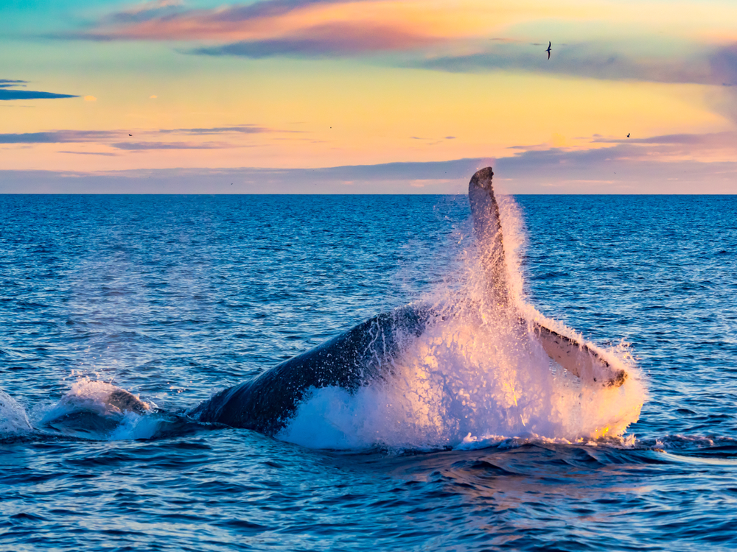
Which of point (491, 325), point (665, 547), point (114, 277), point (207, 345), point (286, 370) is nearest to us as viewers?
point (665, 547)

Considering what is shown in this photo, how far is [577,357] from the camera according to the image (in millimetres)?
14688

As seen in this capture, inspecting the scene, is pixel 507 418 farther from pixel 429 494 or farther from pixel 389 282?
pixel 389 282

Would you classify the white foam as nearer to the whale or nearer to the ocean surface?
the ocean surface

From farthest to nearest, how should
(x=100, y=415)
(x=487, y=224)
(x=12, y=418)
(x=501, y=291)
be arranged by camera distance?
(x=100, y=415) < (x=12, y=418) < (x=501, y=291) < (x=487, y=224)

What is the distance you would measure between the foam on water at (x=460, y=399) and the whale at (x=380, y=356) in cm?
28

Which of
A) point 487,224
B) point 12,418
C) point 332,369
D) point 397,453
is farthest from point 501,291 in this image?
point 12,418

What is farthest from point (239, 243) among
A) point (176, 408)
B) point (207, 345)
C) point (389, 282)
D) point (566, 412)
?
point (566, 412)

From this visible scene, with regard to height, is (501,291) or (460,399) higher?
(501,291)

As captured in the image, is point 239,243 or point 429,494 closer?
point 429,494

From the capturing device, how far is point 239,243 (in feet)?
305

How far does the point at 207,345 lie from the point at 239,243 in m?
64.5

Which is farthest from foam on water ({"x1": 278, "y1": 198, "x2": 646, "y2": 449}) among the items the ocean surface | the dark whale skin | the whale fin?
the whale fin

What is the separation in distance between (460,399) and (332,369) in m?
2.85

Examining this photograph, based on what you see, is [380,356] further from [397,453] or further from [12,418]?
[12,418]
